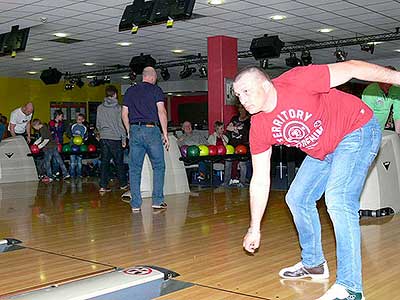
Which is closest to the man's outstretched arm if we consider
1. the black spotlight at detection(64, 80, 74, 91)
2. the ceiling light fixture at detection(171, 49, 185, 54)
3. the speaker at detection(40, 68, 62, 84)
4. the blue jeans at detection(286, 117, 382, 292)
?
the blue jeans at detection(286, 117, 382, 292)

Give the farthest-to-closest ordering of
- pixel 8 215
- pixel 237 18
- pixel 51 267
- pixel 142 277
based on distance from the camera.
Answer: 1. pixel 237 18
2. pixel 8 215
3. pixel 51 267
4. pixel 142 277

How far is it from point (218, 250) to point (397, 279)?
1.12 metres

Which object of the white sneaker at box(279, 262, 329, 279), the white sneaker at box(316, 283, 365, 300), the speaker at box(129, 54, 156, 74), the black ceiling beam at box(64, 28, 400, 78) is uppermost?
the black ceiling beam at box(64, 28, 400, 78)

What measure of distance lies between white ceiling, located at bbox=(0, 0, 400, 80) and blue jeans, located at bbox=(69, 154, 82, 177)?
6.80ft

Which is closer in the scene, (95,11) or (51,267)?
(51,267)

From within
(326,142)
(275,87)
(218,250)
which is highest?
(275,87)

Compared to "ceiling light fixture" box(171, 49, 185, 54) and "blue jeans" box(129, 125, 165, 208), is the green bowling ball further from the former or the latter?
"blue jeans" box(129, 125, 165, 208)

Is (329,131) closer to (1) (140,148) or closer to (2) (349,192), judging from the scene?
(2) (349,192)

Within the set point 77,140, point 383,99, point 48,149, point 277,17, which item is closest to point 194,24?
point 277,17

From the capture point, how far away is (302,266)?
2.72 metres

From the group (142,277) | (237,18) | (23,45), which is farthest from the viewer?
(23,45)

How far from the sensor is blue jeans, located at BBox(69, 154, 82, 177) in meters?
9.32

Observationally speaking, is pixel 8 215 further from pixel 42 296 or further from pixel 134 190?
pixel 42 296

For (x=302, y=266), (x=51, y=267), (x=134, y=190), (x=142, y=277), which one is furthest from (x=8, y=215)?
(x=302, y=266)
